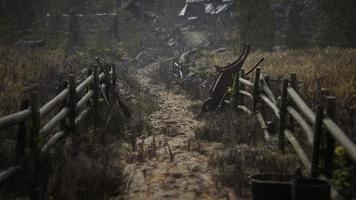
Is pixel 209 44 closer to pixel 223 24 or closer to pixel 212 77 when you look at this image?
pixel 223 24

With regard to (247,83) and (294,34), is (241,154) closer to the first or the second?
(247,83)

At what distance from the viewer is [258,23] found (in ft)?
99.2

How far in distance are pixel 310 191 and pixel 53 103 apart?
3.90m

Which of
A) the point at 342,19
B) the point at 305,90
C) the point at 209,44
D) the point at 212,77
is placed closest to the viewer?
the point at 305,90

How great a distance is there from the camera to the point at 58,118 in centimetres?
607

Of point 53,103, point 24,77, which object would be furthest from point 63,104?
point 24,77

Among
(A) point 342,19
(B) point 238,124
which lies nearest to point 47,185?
(B) point 238,124

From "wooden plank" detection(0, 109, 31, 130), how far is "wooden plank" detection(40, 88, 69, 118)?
1.57ft

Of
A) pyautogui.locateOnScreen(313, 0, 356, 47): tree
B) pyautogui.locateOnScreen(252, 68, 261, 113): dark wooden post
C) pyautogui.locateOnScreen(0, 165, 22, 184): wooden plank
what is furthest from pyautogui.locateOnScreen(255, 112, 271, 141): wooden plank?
pyautogui.locateOnScreen(313, 0, 356, 47): tree

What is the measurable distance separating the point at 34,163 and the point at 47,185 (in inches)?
12.5

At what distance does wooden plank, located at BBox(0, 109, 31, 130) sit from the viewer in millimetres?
4070

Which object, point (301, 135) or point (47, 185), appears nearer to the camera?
point (47, 185)

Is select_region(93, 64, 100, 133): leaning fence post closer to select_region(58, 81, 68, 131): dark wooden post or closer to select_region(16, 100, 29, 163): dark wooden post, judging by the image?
select_region(58, 81, 68, 131): dark wooden post

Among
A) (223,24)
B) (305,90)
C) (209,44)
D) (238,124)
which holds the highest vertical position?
(223,24)
